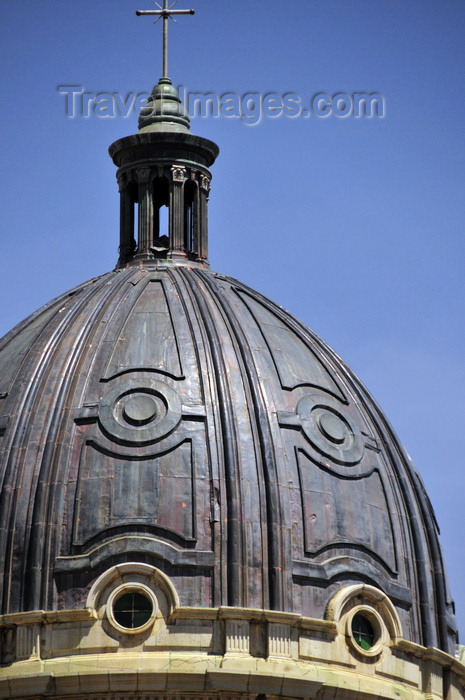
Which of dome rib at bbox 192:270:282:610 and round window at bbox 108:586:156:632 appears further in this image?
dome rib at bbox 192:270:282:610


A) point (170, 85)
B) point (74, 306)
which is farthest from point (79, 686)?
point (170, 85)

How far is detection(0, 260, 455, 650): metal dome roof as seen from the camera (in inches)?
2751

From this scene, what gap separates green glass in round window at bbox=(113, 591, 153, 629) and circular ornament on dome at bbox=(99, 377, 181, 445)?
474cm

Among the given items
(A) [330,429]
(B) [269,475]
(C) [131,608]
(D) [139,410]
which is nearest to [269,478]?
(B) [269,475]

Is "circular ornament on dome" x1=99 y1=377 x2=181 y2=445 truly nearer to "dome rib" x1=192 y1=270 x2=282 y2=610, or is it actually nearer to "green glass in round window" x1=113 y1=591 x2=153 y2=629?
"dome rib" x1=192 y1=270 x2=282 y2=610

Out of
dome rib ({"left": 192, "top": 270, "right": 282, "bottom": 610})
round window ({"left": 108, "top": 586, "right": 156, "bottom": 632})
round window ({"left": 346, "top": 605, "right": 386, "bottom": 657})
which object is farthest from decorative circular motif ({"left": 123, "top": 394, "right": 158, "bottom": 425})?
round window ({"left": 346, "top": 605, "right": 386, "bottom": 657})

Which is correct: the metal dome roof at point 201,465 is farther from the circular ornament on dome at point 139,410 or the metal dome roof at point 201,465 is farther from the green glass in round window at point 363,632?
the green glass in round window at point 363,632

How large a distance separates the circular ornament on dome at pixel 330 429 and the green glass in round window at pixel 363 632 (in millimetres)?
4792

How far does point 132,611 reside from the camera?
69.0 m

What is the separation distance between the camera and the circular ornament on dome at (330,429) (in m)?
73.5

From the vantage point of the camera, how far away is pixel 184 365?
7375cm

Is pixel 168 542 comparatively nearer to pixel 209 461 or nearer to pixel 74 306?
pixel 209 461

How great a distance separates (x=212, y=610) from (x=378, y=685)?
16.3 feet

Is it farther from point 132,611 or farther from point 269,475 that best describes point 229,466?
point 132,611
